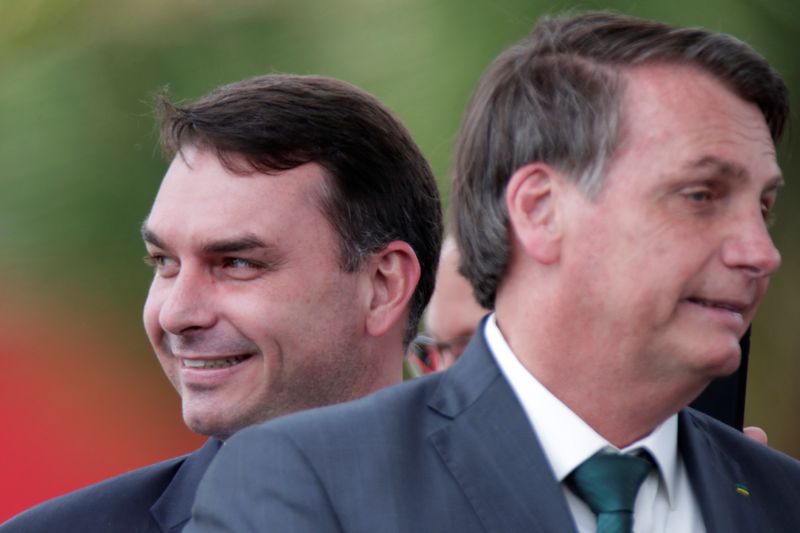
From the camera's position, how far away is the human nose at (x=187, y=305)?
9.80 ft

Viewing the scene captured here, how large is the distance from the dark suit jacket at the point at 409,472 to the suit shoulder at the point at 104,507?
87cm

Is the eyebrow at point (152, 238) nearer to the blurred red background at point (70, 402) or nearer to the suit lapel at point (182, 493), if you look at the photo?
the suit lapel at point (182, 493)

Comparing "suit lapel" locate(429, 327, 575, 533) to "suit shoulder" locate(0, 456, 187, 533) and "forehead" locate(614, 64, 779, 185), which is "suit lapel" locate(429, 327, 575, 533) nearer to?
"forehead" locate(614, 64, 779, 185)

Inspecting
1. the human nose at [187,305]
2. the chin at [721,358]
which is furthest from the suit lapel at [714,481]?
the human nose at [187,305]

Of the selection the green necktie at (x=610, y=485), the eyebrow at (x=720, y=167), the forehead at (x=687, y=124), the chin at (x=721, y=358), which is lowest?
the green necktie at (x=610, y=485)

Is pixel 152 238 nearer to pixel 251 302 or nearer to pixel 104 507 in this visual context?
pixel 251 302

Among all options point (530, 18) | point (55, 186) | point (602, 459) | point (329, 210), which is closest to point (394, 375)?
point (329, 210)

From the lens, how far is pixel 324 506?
7.30 ft

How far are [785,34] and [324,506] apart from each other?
9.50 ft

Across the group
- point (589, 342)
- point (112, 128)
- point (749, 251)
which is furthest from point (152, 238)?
point (112, 128)

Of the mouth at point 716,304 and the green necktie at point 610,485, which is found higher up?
the mouth at point 716,304

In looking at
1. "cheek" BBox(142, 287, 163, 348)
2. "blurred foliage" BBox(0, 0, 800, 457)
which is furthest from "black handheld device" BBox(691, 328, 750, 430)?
"blurred foliage" BBox(0, 0, 800, 457)

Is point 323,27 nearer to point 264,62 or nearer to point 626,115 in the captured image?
point 264,62

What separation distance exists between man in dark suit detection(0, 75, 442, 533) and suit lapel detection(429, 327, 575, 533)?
63 centimetres
